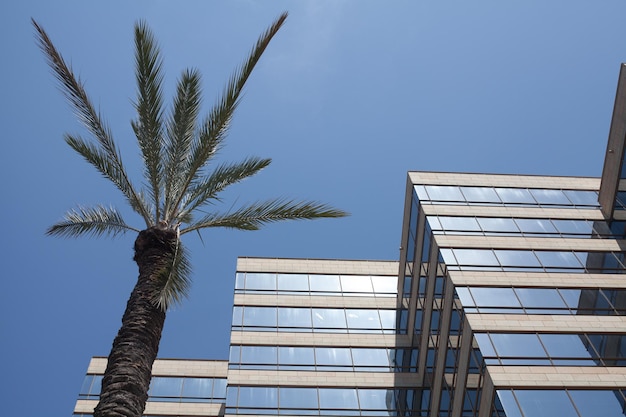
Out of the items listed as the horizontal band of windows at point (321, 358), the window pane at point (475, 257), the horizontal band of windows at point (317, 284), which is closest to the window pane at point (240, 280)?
the horizontal band of windows at point (317, 284)

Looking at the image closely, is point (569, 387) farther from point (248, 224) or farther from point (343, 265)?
point (343, 265)

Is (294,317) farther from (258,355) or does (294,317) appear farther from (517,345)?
(517,345)

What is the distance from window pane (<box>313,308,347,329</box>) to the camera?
3108 centimetres

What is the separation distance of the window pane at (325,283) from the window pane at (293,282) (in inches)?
13.5

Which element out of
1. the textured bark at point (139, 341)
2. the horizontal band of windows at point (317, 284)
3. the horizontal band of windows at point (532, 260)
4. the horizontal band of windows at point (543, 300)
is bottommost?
the textured bark at point (139, 341)

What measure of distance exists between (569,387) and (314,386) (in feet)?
39.0

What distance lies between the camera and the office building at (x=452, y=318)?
20453 millimetres

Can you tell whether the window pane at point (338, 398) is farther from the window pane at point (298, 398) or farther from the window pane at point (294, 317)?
the window pane at point (294, 317)

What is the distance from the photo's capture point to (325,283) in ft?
111

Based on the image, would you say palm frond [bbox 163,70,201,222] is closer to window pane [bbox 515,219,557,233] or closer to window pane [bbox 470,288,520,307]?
window pane [bbox 470,288,520,307]

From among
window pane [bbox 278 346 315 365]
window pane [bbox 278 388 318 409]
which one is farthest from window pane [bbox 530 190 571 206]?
window pane [bbox 278 388 318 409]

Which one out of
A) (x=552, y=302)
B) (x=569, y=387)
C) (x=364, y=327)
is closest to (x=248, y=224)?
(x=569, y=387)

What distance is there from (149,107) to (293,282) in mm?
20238

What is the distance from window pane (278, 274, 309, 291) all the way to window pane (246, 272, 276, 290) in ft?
1.24
